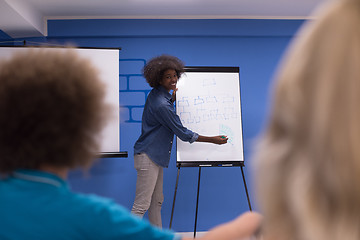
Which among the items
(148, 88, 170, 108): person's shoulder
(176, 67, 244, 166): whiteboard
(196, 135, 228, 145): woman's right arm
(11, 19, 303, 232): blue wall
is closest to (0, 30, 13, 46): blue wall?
(11, 19, 303, 232): blue wall

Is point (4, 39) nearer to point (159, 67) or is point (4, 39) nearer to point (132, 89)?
point (132, 89)

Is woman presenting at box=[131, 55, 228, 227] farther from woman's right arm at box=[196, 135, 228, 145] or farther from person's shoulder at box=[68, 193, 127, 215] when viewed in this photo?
person's shoulder at box=[68, 193, 127, 215]

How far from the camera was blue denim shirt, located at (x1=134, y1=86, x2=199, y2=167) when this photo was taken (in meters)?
3.06

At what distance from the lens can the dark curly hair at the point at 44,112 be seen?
2.16 feet

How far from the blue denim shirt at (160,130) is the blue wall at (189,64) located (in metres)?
0.68

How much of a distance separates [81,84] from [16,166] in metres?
0.19

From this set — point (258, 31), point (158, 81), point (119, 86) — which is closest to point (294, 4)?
point (258, 31)

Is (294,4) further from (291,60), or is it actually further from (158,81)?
(291,60)

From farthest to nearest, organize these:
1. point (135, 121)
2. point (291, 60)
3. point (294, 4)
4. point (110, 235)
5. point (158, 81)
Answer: point (135, 121), point (294, 4), point (158, 81), point (110, 235), point (291, 60)

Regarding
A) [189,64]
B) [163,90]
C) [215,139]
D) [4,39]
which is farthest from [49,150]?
[4,39]

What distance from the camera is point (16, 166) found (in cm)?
68

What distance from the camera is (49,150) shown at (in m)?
0.68

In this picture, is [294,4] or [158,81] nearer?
[158,81]

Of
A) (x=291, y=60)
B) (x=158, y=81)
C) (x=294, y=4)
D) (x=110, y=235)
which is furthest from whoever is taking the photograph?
(x=294, y=4)
